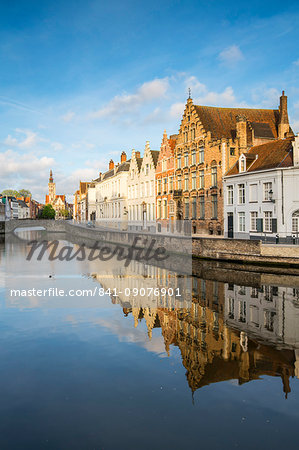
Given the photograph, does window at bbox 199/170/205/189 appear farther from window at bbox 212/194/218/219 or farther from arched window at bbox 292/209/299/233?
arched window at bbox 292/209/299/233

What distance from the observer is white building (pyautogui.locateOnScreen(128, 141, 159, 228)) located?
5238 centimetres

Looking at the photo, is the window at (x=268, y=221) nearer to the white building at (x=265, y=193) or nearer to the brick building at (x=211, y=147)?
the white building at (x=265, y=193)

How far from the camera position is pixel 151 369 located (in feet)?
32.2

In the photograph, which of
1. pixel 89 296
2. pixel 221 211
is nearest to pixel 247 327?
pixel 89 296

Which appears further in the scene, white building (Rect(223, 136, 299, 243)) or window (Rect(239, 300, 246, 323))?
white building (Rect(223, 136, 299, 243))

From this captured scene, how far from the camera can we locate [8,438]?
6914 mm

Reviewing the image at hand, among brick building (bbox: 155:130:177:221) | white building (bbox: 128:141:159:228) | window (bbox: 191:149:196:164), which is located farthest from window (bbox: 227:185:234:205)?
white building (bbox: 128:141:159:228)

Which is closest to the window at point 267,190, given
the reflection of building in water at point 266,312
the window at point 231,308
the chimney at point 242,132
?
the chimney at point 242,132

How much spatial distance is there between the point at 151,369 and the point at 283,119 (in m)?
34.8

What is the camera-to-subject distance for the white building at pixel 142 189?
52375 mm

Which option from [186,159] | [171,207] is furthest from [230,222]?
[171,207]

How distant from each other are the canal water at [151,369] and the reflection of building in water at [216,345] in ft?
0.12

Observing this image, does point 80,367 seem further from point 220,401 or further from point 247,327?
point 247,327

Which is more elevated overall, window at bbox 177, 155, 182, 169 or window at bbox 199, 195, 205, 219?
window at bbox 177, 155, 182, 169
